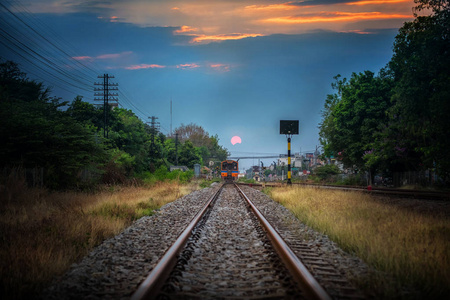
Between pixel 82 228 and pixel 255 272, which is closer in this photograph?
pixel 255 272

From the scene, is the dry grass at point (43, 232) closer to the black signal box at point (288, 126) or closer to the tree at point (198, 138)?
the black signal box at point (288, 126)

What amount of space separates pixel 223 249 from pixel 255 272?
5.13ft

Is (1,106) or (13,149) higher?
(1,106)

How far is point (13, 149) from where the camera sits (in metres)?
12.9

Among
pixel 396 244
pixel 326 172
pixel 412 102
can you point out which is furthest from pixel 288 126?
pixel 326 172

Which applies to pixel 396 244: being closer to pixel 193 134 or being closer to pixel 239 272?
pixel 239 272

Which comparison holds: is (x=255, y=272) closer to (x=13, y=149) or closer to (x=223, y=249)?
(x=223, y=249)

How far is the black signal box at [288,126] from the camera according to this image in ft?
94.0

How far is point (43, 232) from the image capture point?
6980 millimetres

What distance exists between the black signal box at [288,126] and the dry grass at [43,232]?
17.8 m

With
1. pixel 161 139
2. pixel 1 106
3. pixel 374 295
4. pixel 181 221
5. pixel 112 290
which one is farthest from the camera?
pixel 161 139

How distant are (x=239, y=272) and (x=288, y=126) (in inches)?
979

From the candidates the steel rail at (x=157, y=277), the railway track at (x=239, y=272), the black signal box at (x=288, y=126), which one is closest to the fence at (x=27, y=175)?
the railway track at (x=239, y=272)

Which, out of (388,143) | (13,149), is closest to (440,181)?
(388,143)
